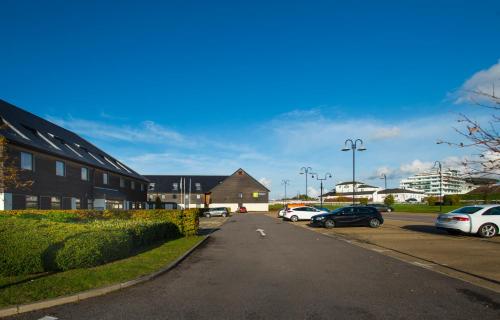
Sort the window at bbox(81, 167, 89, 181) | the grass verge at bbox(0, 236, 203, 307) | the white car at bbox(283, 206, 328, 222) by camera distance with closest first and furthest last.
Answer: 1. the grass verge at bbox(0, 236, 203, 307)
2. the window at bbox(81, 167, 89, 181)
3. the white car at bbox(283, 206, 328, 222)

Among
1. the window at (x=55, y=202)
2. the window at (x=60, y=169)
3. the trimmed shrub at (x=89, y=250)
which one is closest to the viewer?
the trimmed shrub at (x=89, y=250)

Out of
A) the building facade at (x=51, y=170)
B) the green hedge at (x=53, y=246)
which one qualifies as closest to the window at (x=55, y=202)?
the building facade at (x=51, y=170)

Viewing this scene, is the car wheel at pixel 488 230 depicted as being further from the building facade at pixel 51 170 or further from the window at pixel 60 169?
the window at pixel 60 169

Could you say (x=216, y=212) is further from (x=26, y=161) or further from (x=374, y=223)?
(x=374, y=223)

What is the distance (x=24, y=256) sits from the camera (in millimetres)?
8773

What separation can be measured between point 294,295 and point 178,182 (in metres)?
88.7

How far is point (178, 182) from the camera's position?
9406cm

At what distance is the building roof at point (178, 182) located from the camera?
92.4m

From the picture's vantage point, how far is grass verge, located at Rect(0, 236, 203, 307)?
22.2 feet

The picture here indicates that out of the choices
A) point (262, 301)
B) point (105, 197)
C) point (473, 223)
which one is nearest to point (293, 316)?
point (262, 301)

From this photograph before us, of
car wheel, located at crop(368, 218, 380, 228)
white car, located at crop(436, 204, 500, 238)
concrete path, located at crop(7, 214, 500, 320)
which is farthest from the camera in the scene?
car wheel, located at crop(368, 218, 380, 228)

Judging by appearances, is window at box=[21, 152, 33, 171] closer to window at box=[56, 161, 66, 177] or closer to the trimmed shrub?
window at box=[56, 161, 66, 177]

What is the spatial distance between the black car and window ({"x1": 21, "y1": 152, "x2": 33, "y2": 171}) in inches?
784

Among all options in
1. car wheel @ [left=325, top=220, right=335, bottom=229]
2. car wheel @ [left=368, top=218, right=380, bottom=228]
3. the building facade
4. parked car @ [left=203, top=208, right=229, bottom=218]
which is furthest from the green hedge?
parked car @ [left=203, top=208, right=229, bottom=218]
